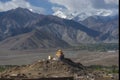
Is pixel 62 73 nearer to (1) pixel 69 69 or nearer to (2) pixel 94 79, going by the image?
(1) pixel 69 69

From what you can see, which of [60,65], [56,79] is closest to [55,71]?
[60,65]

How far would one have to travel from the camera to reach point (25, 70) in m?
68.7

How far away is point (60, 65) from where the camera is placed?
67000mm

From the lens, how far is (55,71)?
6688 cm

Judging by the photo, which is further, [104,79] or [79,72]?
[79,72]

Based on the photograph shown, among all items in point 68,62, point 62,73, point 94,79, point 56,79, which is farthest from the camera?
point 68,62

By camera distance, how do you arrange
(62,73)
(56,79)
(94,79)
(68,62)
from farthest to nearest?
(68,62) < (62,73) < (94,79) < (56,79)

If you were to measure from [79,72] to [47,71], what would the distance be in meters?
5.21

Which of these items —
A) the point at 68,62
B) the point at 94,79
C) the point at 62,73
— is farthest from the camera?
the point at 68,62

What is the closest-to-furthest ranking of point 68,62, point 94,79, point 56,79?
point 56,79
point 94,79
point 68,62

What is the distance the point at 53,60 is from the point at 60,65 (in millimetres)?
1940

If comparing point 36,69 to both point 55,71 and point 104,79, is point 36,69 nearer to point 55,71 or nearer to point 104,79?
point 55,71

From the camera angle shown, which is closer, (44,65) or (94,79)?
(94,79)

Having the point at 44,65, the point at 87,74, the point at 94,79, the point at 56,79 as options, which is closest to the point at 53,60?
the point at 44,65
